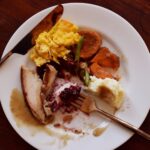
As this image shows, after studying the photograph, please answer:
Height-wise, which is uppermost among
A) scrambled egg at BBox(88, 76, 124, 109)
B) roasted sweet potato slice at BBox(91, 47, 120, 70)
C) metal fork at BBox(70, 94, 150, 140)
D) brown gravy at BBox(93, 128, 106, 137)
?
roasted sweet potato slice at BBox(91, 47, 120, 70)

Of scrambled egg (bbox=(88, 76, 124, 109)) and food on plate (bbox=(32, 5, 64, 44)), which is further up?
food on plate (bbox=(32, 5, 64, 44))

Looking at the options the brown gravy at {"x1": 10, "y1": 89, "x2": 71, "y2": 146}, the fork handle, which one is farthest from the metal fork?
the brown gravy at {"x1": 10, "y1": 89, "x2": 71, "y2": 146}

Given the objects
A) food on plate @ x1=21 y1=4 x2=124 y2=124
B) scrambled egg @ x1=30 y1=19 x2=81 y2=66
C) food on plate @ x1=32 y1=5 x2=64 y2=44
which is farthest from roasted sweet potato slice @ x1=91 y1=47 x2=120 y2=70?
food on plate @ x1=32 y1=5 x2=64 y2=44

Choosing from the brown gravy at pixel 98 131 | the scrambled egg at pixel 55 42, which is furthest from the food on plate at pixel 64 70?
the brown gravy at pixel 98 131

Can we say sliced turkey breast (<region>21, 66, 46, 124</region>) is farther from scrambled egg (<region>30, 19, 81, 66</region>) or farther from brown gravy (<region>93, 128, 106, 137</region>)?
brown gravy (<region>93, 128, 106, 137</region>)

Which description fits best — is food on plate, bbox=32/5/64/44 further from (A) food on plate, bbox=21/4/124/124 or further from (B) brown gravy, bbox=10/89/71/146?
(B) brown gravy, bbox=10/89/71/146
